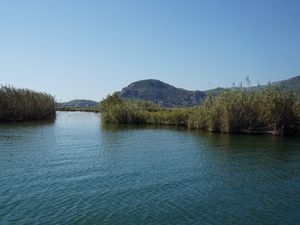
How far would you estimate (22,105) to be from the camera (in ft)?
208

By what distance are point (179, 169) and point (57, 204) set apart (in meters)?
9.50

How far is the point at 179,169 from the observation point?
2364 centimetres

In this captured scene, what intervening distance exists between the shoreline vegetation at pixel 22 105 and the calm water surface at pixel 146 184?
2926cm

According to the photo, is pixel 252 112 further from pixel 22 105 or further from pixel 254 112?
pixel 22 105

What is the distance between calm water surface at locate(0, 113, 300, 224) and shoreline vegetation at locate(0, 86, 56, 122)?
29264mm

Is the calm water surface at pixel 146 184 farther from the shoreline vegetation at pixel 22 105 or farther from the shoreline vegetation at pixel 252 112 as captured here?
the shoreline vegetation at pixel 22 105

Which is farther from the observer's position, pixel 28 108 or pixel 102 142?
pixel 28 108

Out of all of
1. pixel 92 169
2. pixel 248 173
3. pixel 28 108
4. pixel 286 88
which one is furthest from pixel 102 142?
pixel 28 108

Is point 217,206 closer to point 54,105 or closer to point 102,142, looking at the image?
point 102,142

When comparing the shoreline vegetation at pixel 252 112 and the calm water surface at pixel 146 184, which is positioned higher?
the shoreline vegetation at pixel 252 112

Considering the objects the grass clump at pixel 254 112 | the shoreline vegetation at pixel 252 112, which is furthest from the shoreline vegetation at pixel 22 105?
the grass clump at pixel 254 112

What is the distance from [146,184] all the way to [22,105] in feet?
159

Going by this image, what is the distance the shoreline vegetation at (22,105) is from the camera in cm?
6028

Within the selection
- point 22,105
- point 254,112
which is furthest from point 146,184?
point 22,105
